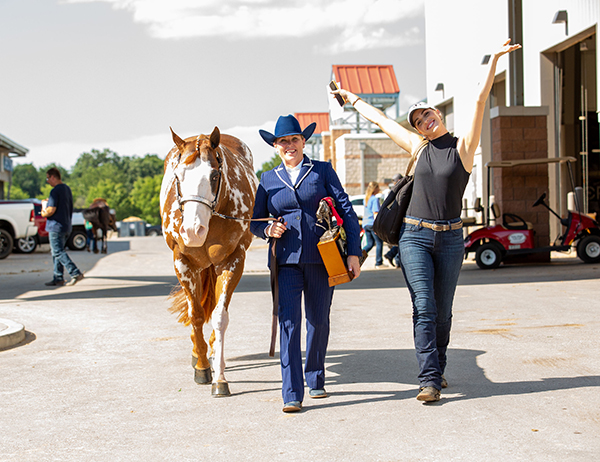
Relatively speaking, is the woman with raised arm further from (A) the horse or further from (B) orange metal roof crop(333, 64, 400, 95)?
(B) orange metal roof crop(333, 64, 400, 95)

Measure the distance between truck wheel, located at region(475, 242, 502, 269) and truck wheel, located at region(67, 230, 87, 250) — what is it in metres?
18.8

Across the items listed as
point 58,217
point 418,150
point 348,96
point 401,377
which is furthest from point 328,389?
point 58,217

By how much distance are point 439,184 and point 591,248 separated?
11.6 m

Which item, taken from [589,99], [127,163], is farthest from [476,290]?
[127,163]

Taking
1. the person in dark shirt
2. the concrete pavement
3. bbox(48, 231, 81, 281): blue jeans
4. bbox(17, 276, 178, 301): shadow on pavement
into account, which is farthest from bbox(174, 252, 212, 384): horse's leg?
the person in dark shirt

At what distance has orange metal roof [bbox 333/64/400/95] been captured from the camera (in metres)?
43.3

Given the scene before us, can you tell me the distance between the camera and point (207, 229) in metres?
5.36

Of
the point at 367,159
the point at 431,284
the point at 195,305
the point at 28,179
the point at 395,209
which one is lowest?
the point at 195,305

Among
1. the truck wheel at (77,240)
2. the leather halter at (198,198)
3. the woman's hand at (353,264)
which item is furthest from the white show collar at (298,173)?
the truck wheel at (77,240)

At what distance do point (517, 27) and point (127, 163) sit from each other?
127494 mm

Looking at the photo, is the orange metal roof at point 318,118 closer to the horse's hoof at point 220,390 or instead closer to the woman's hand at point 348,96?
the woman's hand at point 348,96

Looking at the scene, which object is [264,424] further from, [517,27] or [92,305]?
[517,27]

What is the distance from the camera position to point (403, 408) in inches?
189

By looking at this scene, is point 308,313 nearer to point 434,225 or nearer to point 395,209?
point 395,209
